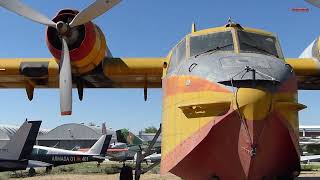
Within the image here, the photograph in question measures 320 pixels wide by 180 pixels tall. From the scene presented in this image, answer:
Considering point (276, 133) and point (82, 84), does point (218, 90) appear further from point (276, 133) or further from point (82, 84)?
point (82, 84)

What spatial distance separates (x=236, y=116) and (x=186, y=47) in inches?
98.9

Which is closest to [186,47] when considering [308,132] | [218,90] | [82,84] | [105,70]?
[218,90]

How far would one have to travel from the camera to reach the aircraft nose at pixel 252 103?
5270 mm

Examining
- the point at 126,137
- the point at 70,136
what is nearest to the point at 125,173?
the point at 126,137

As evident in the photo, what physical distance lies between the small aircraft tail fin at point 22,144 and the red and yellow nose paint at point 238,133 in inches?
749

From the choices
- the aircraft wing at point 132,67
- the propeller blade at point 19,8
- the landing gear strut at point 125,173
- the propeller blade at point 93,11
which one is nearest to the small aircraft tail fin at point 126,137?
the landing gear strut at point 125,173

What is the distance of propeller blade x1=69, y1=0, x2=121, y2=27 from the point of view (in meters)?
9.41

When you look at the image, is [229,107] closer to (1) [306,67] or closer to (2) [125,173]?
(1) [306,67]

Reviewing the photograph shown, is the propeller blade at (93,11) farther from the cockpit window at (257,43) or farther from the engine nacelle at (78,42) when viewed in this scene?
the cockpit window at (257,43)

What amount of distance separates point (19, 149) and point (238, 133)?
2014 centimetres

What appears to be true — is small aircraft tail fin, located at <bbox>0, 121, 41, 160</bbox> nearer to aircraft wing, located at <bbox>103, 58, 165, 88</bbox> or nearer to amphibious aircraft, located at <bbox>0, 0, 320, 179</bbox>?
aircraft wing, located at <bbox>103, 58, 165, 88</bbox>

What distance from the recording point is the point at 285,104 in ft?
18.1

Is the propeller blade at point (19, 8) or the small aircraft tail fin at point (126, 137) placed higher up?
the propeller blade at point (19, 8)

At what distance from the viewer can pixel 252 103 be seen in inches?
208
